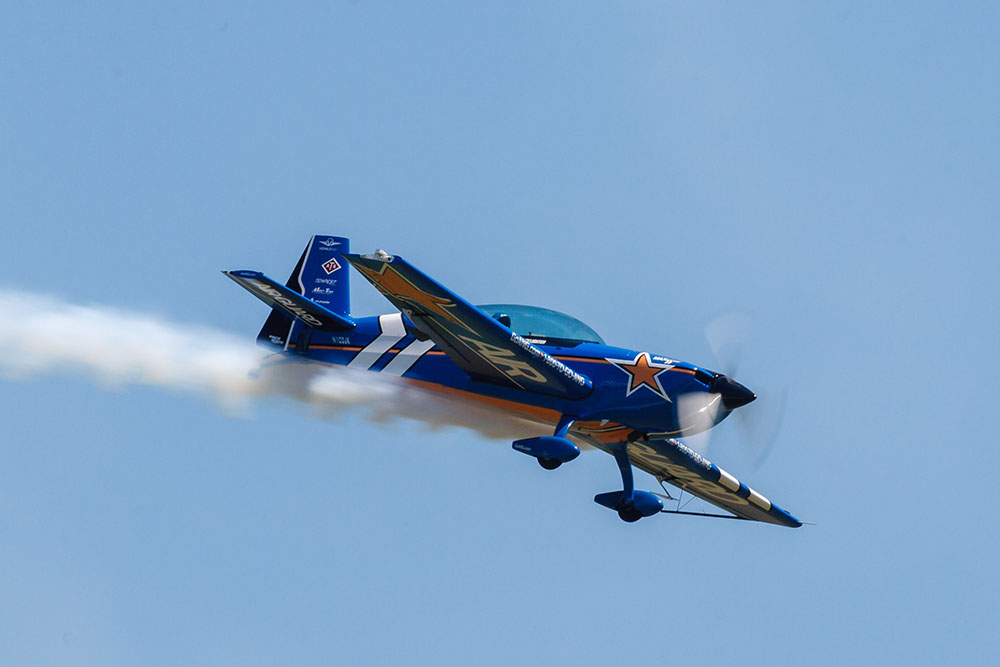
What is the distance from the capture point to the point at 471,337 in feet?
74.2

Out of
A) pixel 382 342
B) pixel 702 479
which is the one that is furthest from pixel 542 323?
pixel 702 479

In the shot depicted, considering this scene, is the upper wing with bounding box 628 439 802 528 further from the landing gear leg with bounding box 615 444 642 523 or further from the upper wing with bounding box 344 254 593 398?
the upper wing with bounding box 344 254 593 398

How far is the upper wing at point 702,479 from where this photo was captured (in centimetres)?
2545

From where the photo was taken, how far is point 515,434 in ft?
82.0

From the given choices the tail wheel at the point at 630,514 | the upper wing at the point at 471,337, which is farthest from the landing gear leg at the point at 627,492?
the upper wing at the point at 471,337

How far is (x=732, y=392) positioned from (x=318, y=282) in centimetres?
821

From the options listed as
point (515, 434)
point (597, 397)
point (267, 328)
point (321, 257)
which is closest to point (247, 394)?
point (267, 328)

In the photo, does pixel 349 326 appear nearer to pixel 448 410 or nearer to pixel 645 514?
pixel 448 410

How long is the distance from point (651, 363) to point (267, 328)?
24.0 feet

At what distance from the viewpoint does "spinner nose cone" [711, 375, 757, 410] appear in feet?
73.7

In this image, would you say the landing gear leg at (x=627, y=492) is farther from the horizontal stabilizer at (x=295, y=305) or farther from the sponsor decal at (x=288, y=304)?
the sponsor decal at (x=288, y=304)

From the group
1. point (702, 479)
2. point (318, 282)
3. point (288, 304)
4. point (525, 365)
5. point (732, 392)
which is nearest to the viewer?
point (732, 392)

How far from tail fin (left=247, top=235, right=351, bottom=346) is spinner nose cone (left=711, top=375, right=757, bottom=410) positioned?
23.8ft

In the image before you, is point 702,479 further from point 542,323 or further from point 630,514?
point 542,323
